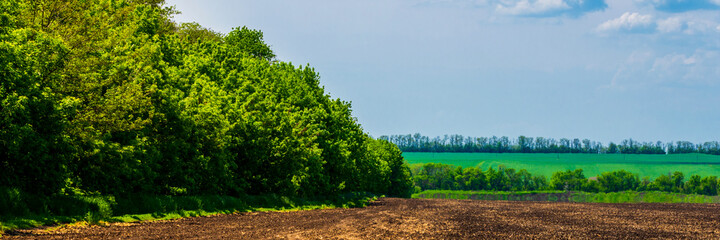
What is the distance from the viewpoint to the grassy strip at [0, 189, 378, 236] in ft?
86.8

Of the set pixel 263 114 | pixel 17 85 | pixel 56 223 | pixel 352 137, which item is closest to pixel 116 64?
pixel 17 85

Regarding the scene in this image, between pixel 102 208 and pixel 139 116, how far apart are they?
8.58m

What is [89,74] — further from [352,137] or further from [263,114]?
[352,137]

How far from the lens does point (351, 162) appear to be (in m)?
70.4

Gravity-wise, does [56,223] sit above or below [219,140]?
below

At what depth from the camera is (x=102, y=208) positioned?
30422 mm

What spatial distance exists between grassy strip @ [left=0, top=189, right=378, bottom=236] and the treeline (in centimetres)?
105

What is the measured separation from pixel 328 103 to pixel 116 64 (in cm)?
3555

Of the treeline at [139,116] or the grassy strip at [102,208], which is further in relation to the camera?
the treeline at [139,116]

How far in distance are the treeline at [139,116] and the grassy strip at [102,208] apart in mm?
1050

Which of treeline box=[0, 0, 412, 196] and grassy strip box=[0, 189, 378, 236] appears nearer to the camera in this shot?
grassy strip box=[0, 189, 378, 236]

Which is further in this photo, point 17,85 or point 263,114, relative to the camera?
point 263,114

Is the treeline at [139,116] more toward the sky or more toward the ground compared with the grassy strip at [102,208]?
more toward the sky

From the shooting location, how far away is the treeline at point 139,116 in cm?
2920
